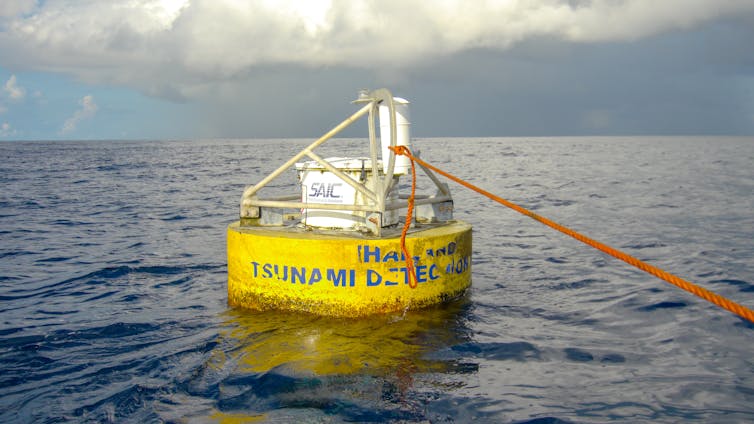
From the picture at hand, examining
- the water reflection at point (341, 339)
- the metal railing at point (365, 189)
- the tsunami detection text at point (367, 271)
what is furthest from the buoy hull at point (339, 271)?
the metal railing at point (365, 189)

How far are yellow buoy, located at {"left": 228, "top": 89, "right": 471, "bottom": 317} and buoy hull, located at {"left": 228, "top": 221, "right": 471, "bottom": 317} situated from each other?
0.01 meters

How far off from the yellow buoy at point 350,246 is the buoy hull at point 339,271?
0.01 metres

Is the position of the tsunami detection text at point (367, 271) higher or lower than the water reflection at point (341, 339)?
higher

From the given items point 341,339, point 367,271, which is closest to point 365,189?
point 367,271

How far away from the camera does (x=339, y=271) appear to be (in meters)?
7.07

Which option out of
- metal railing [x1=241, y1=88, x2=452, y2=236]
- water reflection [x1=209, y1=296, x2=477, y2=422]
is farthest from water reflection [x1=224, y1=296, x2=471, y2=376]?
metal railing [x1=241, y1=88, x2=452, y2=236]

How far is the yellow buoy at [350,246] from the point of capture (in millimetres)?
7098

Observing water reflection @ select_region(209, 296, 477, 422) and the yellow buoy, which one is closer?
water reflection @ select_region(209, 296, 477, 422)

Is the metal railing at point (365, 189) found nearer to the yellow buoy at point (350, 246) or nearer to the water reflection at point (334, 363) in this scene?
the yellow buoy at point (350, 246)

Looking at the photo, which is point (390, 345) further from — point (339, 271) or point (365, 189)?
point (365, 189)

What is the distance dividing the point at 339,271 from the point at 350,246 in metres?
0.35

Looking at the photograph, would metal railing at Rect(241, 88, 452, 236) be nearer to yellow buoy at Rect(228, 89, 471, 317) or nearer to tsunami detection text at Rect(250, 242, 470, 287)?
yellow buoy at Rect(228, 89, 471, 317)

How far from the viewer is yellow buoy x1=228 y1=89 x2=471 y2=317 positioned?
7098mm

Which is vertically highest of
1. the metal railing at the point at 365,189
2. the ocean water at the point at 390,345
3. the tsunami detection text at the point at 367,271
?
the metal railing at the point at 365,189
